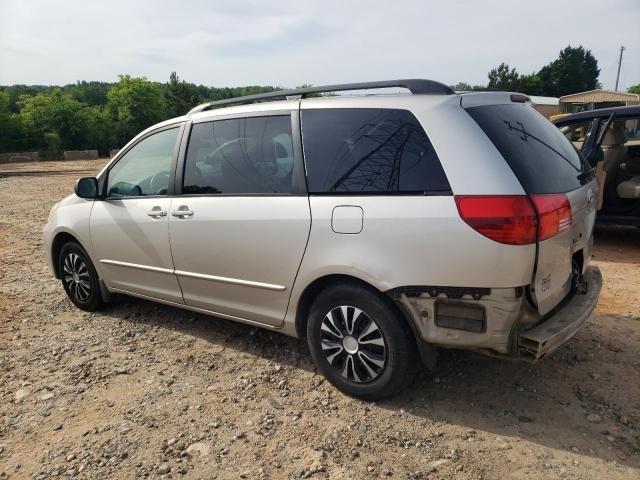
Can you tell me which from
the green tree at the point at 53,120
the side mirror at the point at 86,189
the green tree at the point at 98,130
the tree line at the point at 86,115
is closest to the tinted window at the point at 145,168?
the side mirror at the point at 86,189

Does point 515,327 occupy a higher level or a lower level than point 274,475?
higher

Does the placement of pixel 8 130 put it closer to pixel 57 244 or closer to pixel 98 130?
pixel 98 130

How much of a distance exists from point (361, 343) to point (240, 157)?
1.55 metres

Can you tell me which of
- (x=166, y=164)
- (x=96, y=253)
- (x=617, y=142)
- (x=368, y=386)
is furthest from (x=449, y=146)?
(x=617, y=142)

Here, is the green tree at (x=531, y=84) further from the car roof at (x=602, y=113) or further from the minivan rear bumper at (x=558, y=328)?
the minivan rear bumper at (x=558, y=328)

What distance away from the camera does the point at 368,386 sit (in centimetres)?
296

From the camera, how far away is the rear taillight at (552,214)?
245 centimetres

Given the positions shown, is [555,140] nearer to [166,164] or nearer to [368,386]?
[368,386]

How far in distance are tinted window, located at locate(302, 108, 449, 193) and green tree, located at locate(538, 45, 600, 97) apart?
9147cm

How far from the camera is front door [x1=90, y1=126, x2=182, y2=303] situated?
3.84 meters

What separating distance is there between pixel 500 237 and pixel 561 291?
747 millimetres

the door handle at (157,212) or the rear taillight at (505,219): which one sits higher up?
the rear taillight at (505,219)

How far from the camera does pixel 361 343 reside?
289 centimetres

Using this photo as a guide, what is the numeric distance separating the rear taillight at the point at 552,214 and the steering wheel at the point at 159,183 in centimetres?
268
